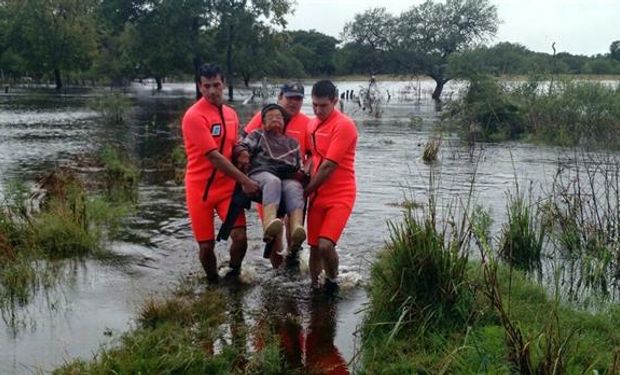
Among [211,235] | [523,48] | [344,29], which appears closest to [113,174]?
[211,235]

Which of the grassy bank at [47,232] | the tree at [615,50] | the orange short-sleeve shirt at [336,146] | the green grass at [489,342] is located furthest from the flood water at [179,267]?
the tree at [615,50]

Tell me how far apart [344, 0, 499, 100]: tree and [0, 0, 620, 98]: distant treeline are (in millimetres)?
103

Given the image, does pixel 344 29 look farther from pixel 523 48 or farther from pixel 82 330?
pixel 82 330

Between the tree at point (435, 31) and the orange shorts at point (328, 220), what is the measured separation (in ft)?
188

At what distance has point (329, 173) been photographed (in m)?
5.62

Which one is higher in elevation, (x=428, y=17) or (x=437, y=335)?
(x=428, y=17)

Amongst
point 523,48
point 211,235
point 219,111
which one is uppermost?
point 523,48

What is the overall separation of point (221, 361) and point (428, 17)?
65436mm

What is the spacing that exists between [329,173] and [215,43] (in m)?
43.0

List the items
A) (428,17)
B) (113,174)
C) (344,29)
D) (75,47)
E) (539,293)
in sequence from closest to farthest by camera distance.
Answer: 1. (539,293)
2. (113,174)
3. (75,47)
4. (428,17)
5. (344,29)

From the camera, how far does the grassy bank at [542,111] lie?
19406 mm

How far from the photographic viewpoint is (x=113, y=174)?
480 inches

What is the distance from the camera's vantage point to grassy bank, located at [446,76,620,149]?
1941 cm

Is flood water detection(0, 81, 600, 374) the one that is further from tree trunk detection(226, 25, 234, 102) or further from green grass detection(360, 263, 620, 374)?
tree trunk detection(226, 25, 234, 102)
